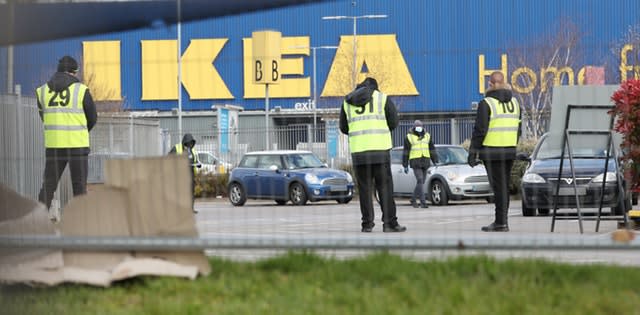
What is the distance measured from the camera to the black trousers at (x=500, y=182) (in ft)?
32.8

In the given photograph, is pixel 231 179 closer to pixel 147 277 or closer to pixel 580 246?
pixel 147 277

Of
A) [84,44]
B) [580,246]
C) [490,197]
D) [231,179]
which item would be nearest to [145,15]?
A: [84,44]

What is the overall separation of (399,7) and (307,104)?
226 cm

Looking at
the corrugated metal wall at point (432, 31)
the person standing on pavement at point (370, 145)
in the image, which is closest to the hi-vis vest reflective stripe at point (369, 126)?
the person standing on pavement at point (370, 145)

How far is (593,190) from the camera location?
1527cm

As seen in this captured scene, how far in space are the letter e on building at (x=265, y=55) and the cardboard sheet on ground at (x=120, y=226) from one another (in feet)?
3.04

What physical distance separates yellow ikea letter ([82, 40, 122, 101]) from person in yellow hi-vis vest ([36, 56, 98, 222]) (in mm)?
252

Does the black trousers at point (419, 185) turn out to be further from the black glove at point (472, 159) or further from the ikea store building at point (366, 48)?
the ikea store building at point (366, 48)

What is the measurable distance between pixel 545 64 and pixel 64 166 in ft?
11.9

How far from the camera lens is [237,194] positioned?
9.12 meters

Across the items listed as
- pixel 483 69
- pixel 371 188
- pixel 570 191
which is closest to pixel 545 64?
pixel 483 69

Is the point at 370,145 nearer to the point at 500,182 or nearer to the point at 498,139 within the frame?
the point at 498,139

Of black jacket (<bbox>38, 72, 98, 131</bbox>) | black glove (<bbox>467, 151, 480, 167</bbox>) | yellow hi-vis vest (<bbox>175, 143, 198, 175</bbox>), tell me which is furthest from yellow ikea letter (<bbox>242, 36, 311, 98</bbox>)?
black glove (<bbox>467, 151, 480, 167</bbox>)

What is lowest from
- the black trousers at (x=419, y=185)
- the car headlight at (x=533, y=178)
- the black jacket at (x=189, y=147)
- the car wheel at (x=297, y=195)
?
the black trousers at (x=419, y=185)
